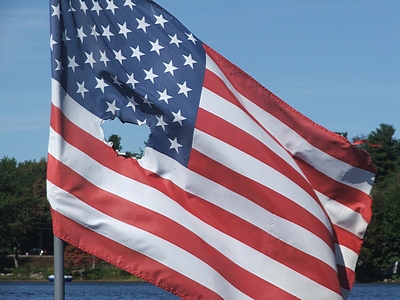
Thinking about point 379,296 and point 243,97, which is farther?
point 379,296

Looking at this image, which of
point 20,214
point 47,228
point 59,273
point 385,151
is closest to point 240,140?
point 59,273

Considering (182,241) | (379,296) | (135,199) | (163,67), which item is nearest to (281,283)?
(182,241)

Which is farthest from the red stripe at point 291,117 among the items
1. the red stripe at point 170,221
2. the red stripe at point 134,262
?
the red stripe at point 134,262

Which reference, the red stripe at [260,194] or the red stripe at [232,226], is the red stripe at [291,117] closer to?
the red stripe at [260,194]

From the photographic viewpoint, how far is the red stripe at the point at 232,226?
8.89m

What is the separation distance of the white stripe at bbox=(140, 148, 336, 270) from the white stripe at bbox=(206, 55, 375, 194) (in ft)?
2.56

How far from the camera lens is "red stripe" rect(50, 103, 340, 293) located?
350 inches

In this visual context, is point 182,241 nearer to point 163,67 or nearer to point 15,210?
point 163,67

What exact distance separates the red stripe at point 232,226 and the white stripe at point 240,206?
5 centimetres

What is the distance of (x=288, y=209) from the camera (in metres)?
9.37

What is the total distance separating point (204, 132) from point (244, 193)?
2.30 ft

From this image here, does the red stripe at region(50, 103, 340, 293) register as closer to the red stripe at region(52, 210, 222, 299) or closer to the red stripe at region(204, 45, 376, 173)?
the red stripe at region(52, 210, 222, 299)

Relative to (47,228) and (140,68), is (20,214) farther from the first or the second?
(140,68)

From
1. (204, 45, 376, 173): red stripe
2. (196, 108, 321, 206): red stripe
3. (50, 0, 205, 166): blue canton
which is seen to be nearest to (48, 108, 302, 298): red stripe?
(50, 0, 205, 166): blue canton
